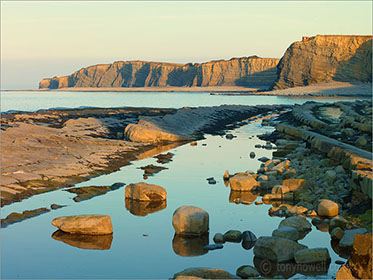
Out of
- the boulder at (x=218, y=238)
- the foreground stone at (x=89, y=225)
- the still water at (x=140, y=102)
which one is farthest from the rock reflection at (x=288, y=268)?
the still water at (x=140, y=102)

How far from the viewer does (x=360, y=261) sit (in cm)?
693

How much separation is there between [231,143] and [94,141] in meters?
8.61

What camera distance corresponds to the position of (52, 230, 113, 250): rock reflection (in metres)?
10.3

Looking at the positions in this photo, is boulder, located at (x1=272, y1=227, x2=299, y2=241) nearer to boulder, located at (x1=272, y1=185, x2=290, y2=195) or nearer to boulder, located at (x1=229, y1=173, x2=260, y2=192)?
boulder, located at (x1=272, y1=185, x2=290, y2=195)

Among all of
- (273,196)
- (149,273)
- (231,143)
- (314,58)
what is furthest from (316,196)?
(314,58)

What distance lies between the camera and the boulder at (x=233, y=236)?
10.5 m

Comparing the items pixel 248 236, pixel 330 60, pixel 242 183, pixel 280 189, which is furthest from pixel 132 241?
pixel 330 60

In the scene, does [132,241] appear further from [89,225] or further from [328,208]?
[328,208]

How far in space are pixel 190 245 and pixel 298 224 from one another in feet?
8.82

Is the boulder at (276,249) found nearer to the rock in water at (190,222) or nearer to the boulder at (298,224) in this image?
the boulder at (298,224)

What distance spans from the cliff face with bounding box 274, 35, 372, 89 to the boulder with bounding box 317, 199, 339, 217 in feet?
411

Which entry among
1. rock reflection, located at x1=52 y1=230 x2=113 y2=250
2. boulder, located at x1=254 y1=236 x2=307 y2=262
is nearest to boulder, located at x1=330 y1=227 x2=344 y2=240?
boulder, located at x1=254 y1=236 x2=307 y2=262

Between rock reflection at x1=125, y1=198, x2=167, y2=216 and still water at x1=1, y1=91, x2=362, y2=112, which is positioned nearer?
rock reflection at x1=125, y1=198, x2=167, y2=216

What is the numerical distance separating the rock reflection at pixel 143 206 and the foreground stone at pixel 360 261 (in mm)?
6724
